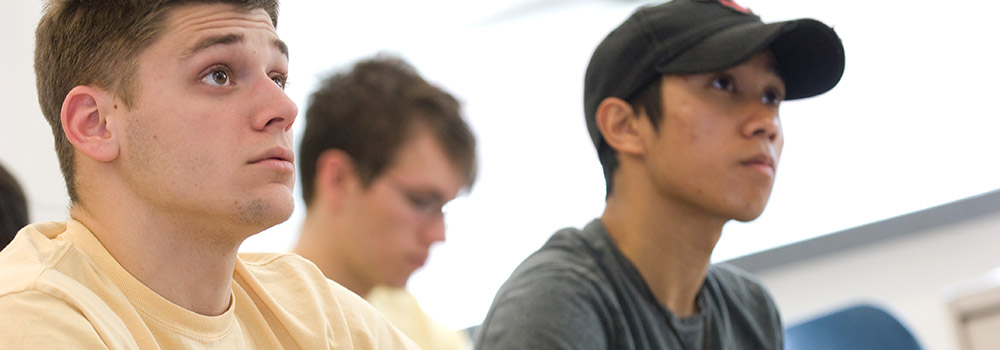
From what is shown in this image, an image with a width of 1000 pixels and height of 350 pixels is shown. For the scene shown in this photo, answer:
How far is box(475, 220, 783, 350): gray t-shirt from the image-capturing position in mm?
1583

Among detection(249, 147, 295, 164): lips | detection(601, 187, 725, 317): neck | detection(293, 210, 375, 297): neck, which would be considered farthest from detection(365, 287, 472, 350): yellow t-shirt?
detection(249, 147, 295, 164): lips

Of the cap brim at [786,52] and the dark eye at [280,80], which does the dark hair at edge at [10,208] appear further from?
the cap brim at [786,52]

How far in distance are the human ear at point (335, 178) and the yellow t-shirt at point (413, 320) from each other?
260mm

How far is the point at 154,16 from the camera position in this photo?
1258 millimetres

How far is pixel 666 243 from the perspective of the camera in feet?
5.82

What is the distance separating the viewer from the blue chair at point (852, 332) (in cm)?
214

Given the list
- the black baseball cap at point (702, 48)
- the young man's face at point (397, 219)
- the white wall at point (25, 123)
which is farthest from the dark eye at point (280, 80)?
the white wall at point (25, 123)

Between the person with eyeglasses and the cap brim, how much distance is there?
36.9 inches

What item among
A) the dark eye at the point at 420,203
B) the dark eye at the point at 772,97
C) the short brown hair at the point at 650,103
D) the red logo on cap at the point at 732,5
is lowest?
the dark eye at the point at 420,203

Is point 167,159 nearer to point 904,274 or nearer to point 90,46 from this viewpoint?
point 90,46

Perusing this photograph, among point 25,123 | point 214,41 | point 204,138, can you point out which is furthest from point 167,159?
point 25,123

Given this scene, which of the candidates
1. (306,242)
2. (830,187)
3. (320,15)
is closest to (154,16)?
(306,242)

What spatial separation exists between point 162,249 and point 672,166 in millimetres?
851

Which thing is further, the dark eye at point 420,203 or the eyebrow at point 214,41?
the dark eye at point 420,203
